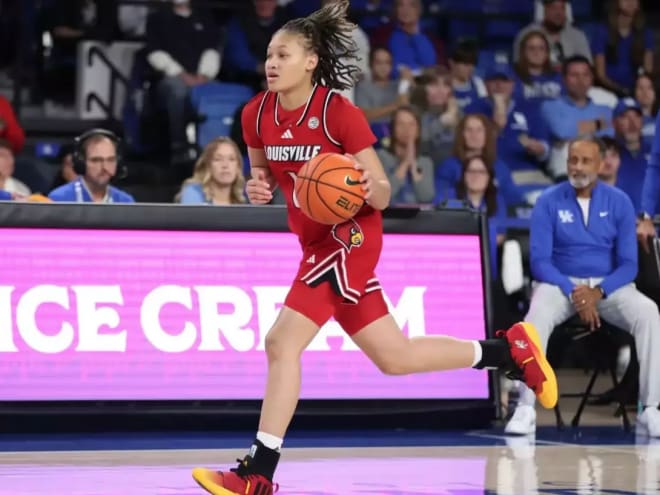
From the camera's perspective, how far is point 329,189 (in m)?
5.97

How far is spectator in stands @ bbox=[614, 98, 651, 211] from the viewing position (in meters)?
13.9

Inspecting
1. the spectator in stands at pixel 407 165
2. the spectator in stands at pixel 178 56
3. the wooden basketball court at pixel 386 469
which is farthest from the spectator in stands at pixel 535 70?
the wooden basketball court at pixel 386 469

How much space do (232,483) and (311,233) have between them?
111 centimetres

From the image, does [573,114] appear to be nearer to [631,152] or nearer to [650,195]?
[631,152]

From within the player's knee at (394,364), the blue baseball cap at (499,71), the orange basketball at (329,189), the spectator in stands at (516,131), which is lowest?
the player's knee at (394,364)

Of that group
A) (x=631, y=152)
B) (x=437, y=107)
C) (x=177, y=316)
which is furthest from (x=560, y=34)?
(x=177, y=316)

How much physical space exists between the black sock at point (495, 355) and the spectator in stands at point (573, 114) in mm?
6952

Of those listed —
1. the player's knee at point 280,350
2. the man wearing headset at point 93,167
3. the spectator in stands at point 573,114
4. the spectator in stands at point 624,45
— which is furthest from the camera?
the spectator in stands at point 624,45

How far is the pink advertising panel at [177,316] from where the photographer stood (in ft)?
28.1

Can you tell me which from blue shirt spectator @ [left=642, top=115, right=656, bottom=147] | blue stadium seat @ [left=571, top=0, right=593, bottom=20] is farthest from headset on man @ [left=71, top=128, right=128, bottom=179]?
blue stadium seat @ [left=571, top=0, right=593, bottom=20]

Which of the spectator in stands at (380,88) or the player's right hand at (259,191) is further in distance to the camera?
the spectator in stands at (380,88)

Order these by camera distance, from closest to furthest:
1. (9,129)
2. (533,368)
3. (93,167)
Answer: (533,368), (93,167), (9,129)

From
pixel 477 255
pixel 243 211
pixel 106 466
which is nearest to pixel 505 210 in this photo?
pixel 477 255

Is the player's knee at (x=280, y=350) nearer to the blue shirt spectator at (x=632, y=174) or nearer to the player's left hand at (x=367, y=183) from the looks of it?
the player's left hand at (x=367, y=183)
